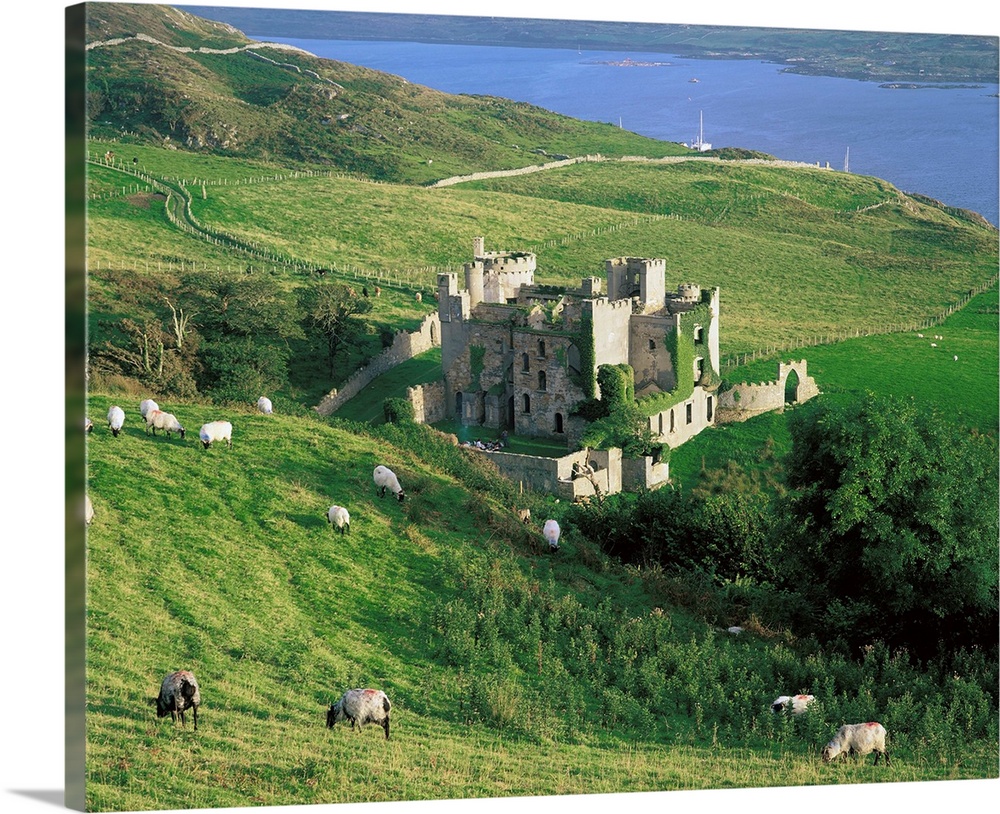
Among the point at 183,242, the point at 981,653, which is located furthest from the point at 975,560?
the point at 183,242

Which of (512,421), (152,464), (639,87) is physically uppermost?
(639,87)

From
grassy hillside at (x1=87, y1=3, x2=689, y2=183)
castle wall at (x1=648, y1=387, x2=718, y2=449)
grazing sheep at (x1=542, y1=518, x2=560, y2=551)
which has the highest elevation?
grassy hillside at (x1=87, y1=3, x2=689, y2=183)

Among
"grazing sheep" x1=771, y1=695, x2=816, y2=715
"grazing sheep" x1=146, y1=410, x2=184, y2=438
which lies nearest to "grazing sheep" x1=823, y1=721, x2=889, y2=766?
"grazing sheep" x1=771, y1=695, x2=816, y2=715

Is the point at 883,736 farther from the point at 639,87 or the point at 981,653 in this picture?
the point at 639,87

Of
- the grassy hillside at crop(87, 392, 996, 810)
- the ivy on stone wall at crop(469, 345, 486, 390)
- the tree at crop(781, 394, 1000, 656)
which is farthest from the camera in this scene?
the ivy on stone wall at crop(469, 345, 486, 390)

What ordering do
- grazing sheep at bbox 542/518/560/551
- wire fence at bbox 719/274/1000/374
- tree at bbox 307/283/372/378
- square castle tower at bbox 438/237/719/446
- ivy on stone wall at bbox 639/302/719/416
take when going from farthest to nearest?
wire fence at bbox 719/274/1000/374 < tree at bbox 307/283/372/378 < ivy on stone wall at bbox 639/302/719/416 < square castle tower at bbox 438/237/719/446 < grazing sheep at bbox 542/518/560/551

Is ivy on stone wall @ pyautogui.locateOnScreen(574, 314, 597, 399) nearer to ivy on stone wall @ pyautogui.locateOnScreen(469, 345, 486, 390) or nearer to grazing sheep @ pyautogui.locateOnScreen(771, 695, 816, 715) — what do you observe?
ivy on stone wall @ pyautogui.locateOnScreen(469, 345, 486, 390)

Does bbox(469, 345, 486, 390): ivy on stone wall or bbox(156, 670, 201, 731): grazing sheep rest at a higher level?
bbox(156, 670, 201, 731): grazing sheep

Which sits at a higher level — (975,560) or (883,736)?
(975,560)
